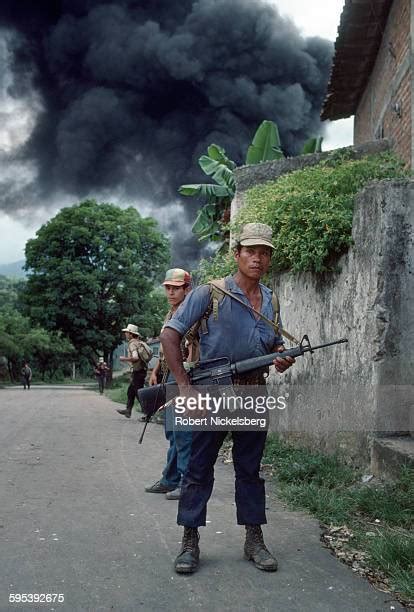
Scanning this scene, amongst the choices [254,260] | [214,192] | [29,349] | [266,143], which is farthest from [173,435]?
[29,349]

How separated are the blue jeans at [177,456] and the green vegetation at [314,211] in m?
2.41

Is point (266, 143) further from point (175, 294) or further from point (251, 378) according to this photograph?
point (251, 378)

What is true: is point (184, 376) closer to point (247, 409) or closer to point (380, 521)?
point (247, 409)

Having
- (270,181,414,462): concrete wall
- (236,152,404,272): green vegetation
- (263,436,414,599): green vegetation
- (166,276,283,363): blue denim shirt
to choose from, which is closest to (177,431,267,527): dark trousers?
(166,276,283,363): blue denim shirt

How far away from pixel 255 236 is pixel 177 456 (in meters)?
2.40

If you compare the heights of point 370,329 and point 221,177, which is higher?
point 221,177

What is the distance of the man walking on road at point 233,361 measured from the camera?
3777mm

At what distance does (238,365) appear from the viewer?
12.5 feet

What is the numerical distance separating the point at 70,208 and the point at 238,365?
33723 millimetres

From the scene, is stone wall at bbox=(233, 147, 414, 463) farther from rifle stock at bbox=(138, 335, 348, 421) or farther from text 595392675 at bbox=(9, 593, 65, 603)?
text 595392675 at bbox=(9, 593, 65, 603)

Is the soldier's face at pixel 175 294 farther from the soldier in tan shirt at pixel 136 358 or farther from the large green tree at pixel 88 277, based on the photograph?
the large green tree at pixel 88 277

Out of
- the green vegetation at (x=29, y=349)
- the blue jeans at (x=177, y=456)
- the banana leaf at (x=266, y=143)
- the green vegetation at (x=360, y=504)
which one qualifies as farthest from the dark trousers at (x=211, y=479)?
Result: the green vegetation at (x=29, y=349)

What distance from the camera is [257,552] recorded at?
374 cm

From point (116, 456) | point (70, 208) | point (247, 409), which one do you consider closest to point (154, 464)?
point (116, 456)
